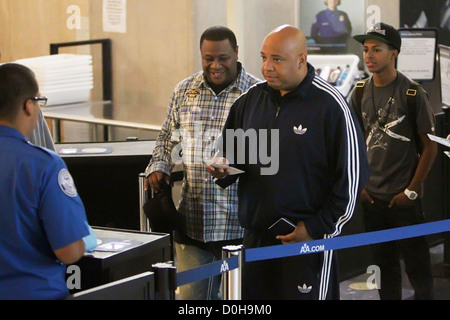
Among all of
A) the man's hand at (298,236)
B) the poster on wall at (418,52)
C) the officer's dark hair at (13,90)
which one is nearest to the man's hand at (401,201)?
the man's hand at (298,236)

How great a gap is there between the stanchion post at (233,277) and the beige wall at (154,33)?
418cm

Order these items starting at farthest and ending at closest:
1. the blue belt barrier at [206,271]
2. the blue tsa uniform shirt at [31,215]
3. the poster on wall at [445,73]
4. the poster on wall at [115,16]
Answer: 1. the poster on wall at [115,16]
2. the poster on wall at [445,73]
3. the blue belt barrier at [206,271]
4. the blue tsa uniform shirt at [31,215]

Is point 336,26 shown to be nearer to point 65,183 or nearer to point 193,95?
point 193,95

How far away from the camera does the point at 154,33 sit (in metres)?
8.31

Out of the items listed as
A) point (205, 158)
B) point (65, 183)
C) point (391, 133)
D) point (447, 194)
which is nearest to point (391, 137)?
point (391, 133)

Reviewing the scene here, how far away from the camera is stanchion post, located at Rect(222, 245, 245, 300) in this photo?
3.74 m

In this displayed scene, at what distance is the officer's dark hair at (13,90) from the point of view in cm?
315

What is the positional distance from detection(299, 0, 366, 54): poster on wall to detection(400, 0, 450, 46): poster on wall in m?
0.68

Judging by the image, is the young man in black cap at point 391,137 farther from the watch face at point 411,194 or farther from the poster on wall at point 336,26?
the poster on wall at point 336,26

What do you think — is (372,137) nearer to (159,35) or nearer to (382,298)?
(382,298)

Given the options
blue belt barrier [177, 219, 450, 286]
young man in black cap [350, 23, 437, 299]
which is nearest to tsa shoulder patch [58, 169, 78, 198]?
blue belt barrier [177, 219, 450, 286]

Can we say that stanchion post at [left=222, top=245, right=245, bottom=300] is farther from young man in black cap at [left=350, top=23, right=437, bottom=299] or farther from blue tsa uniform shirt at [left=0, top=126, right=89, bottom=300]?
young man in black cap at [left=350, top=23, right=437, bottom=299]

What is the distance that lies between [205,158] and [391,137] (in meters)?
1.14
